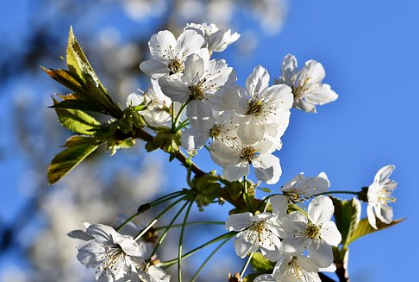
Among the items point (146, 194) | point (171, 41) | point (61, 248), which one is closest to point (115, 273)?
point (171, 41)

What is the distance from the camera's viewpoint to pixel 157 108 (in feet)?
4.51

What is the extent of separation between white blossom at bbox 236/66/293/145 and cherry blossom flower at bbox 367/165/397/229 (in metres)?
0.33

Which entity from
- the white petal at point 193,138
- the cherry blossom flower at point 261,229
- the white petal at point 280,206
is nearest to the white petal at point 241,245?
the cherry blossom flower at point 261,229

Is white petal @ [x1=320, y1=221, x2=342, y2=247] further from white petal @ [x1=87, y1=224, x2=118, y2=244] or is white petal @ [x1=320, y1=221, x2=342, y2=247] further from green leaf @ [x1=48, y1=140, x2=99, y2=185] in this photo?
green leaf @ [x1=48, y1=140, x2=99, y2=185]

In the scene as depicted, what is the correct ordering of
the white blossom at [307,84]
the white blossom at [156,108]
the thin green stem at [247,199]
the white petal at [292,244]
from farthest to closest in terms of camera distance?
the white blossom at [307,84] → the white blossom at [156,108] → the thin green stem at [247,199] → the white petal at [292,244]

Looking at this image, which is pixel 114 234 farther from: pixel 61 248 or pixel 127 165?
pixel 127 165

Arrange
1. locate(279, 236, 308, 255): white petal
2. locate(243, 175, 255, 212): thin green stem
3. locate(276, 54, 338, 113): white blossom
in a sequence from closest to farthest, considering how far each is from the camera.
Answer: locate(279, 236, 308, 255): white petal → locate(243, 175, 255, 212): thin green stem → locate(276, 54, 338, 113): white blossom

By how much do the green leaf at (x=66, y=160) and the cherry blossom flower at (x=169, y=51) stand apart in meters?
0.26

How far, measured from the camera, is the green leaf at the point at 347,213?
1.40 m

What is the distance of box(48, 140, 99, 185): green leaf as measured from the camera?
1393 millimetres

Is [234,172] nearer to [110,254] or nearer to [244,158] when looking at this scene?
[244,158]

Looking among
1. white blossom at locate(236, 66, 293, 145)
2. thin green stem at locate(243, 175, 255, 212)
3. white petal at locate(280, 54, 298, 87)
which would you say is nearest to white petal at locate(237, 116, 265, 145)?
white blossom at locate(236, 66, 293, 145)

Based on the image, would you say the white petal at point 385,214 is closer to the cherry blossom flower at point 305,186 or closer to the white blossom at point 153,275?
the cherry blossom flower at point 305,186

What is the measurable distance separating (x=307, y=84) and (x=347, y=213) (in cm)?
36
